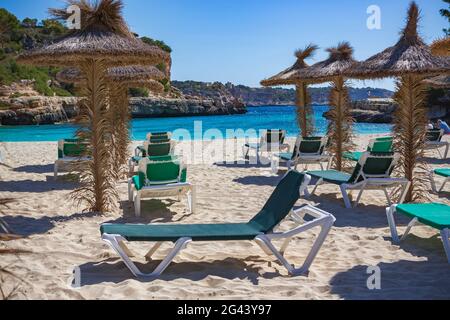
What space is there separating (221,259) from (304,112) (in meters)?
7.99

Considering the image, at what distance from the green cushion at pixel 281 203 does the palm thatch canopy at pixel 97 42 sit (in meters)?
2.69

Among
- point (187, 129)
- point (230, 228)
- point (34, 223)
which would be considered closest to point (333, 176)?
point (230, 228)

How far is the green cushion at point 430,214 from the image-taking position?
4062 millimetres

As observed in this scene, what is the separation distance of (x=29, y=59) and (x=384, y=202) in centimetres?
505

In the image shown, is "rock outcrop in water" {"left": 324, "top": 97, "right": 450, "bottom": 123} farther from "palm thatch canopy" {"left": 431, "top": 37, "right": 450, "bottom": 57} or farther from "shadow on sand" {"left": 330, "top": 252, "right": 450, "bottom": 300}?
"shadow on sand" {"left": 330, "top": 252, "right": 450, "bottom": 300}

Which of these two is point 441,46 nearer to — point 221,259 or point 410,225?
point 410,225

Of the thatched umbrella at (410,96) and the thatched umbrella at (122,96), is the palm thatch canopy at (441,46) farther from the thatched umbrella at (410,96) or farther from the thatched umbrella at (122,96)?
the thatched umbrella at (122,96)

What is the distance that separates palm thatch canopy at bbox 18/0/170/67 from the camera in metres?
5.79

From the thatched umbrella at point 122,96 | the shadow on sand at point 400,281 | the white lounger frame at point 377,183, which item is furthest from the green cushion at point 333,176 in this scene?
the thatched umbrella at point 122,96

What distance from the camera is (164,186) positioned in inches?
237

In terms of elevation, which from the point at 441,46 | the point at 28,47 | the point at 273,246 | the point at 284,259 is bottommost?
the point at 284,259

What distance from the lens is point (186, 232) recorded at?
388 cm

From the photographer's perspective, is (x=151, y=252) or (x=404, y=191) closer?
(x=151, y=252)
